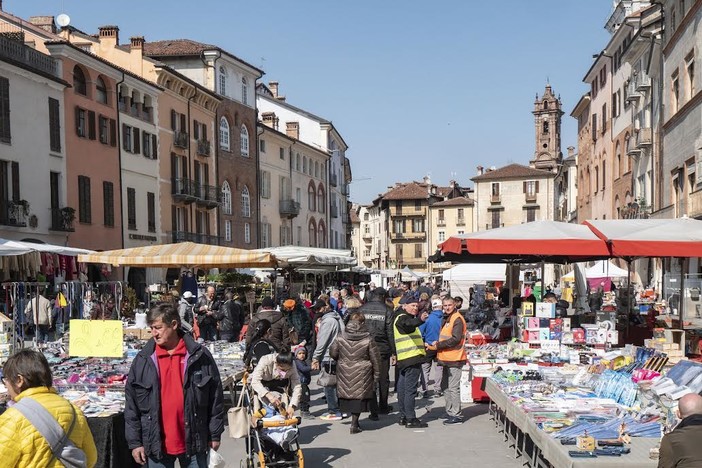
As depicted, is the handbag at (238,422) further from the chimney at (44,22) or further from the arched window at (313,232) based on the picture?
the arched window at (313,232)

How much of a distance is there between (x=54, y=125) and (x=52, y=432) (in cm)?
2688

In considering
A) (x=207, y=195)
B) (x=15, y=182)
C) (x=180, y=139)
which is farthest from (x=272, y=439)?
(x=207, y=195)

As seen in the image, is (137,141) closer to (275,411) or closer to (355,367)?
(355,367)

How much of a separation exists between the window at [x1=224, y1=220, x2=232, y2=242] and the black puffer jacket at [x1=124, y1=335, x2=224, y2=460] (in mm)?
41090

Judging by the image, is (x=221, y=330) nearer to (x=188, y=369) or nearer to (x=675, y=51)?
(x=188, y=369)

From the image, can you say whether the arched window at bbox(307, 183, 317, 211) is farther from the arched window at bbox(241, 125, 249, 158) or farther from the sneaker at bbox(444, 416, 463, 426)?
the sneaker at bbox(444, 416, 463, 426)

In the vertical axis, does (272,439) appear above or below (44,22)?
below

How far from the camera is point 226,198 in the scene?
46.9m

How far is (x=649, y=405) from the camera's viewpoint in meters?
7.92

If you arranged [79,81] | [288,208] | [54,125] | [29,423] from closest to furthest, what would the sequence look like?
[29,423], [54,125], [79,81], [288,208]

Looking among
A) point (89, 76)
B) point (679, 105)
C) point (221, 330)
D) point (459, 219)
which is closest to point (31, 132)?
point (89, 76)

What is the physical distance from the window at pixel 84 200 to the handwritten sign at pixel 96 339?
22485 mm

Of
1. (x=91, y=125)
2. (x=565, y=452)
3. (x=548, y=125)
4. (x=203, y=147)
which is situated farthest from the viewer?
(x=548, y=125)

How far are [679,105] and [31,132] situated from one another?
21.6m
